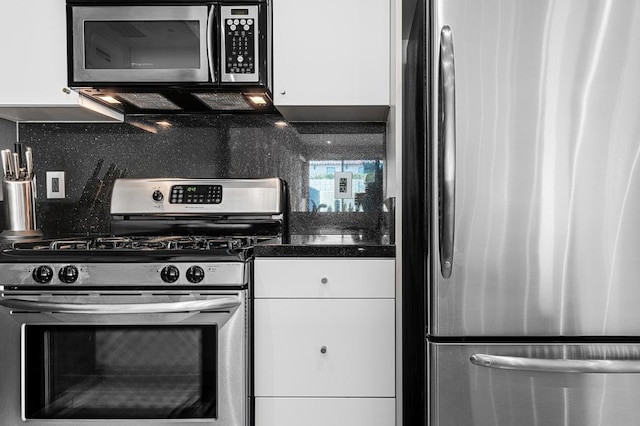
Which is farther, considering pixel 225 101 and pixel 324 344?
pixel 225 101

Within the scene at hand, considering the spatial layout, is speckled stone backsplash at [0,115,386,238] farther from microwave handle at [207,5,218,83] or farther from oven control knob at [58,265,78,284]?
oven control knob at [58,265,78,284]

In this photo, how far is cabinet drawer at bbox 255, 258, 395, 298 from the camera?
164 centimetres

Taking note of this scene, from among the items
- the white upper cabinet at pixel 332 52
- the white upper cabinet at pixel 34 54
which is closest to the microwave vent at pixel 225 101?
the white upper cabinet at pixel 332 52

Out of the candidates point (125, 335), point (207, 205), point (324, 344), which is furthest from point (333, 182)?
point (125, 335)

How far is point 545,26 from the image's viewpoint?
1378mm

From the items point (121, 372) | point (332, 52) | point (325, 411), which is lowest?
point (325, 411)

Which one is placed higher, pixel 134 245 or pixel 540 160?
pixel 540 160

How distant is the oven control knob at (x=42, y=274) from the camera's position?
5.13 feet

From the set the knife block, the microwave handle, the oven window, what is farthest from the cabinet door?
the knife block

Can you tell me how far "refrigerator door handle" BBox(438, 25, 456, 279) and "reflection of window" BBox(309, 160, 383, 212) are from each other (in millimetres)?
838

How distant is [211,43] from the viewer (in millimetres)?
1797

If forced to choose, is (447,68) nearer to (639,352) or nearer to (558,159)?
(558,159)

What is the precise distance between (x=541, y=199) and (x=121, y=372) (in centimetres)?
137

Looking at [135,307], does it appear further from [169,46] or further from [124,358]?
[169,46]
